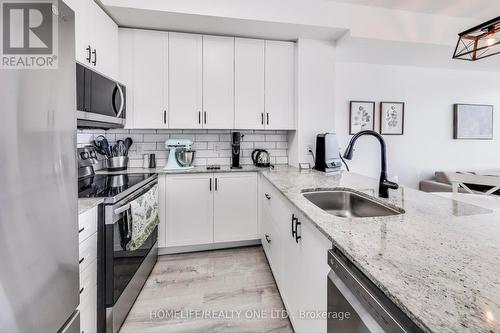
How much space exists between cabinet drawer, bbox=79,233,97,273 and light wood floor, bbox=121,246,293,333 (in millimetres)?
602

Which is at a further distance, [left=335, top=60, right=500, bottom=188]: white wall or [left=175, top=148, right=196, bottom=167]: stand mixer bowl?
[left=335, top=60, right=500, bottom=188]: white wall

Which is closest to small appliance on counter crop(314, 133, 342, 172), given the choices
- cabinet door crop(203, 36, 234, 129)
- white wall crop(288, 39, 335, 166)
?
white wall crop(288, 39, 335, 166)

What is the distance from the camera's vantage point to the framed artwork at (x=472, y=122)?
3.67 meters

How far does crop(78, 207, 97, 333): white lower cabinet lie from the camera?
125 centimetres

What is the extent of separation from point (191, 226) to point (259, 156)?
3.73 feet

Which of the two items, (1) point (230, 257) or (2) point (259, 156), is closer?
(1) point (230, 257)

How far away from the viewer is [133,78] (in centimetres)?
257

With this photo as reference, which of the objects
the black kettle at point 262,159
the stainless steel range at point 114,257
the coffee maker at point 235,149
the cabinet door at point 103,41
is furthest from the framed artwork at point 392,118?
the cabinet door at point 103,41

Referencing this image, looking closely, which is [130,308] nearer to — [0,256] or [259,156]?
[0,256]

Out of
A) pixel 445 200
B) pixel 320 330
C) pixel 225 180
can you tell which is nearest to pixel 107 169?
pixel 225 180

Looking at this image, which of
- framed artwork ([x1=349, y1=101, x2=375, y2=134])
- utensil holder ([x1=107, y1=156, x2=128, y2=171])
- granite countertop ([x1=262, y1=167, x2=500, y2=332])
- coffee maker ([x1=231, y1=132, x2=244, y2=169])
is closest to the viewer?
granite countertop ([x1=262, y1=167, x2=500, y2=332])

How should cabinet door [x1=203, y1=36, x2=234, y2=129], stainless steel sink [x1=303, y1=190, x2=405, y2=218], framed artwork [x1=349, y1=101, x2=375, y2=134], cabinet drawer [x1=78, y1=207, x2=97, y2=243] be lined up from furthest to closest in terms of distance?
framed artwork [x1=349, y1=101, x2=375, y2=134]
cabinet door [x1=203, y1=36, x2=234, y2=129]
stainless steel sink [x1=303, y1=190, x2=405, y2=218]
cabinet drawer [x1=78, y1=207, x2=97, y2=243]

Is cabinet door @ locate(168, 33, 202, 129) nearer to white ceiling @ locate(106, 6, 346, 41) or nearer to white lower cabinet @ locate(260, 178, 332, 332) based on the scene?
white ceiling @ locate(106, 6, 346, 41)

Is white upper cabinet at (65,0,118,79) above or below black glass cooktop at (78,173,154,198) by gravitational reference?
above
